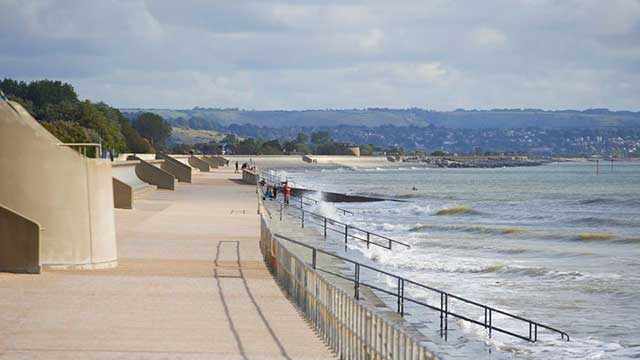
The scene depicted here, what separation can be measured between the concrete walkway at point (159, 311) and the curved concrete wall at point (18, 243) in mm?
408

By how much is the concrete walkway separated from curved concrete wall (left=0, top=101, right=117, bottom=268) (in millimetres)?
527

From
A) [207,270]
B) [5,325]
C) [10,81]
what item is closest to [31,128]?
[207,270]

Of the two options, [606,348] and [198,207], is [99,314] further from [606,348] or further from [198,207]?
[198,207]

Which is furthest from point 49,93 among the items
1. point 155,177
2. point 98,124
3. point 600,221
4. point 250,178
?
point 600,221

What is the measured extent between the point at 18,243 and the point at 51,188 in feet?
4.00

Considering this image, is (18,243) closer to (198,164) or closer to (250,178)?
(250,178)

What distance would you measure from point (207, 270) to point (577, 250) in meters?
20.0

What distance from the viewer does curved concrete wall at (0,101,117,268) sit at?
21.7 m

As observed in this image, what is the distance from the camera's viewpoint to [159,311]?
17.6 metres

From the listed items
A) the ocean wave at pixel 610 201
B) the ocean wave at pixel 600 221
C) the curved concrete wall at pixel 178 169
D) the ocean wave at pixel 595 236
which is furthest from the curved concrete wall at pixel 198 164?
the ocean wave at pixel 595 236

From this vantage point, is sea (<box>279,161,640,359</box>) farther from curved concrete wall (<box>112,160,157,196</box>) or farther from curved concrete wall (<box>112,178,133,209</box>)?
curved concrete wall (<box>112,178,133,209</box>)

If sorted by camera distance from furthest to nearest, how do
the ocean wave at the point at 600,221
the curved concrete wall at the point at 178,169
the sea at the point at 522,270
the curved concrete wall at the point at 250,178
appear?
the curved concrete wall at the point at 250,178 < the curved concrete wall at the point at 178,169 < the ocean wave at the point at 600,221 < the sea at the point at 522,270

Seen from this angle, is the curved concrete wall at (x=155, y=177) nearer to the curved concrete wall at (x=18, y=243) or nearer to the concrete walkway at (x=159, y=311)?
the concrete walkway at (x=159, y=311)

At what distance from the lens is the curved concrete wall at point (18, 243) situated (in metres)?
21.1
